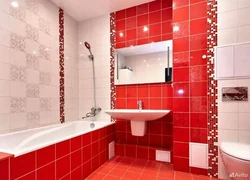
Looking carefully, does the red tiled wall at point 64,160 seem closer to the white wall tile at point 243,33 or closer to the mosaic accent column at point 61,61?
the mosaic accent column at point 61,61

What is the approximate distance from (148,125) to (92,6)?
7.00 feet

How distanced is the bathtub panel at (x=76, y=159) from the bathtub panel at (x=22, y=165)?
455mm

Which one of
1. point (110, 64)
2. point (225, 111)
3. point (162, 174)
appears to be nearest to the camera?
point (225, 111)

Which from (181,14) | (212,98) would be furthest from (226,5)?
(212,98)

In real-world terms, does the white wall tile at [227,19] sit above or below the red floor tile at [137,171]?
above

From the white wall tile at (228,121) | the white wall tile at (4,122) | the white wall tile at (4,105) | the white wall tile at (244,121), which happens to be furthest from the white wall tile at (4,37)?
the white wall tile at (244,121)

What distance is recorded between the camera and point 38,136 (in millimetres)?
1885

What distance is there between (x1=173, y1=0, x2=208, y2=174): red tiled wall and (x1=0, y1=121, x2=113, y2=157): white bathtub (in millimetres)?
1132

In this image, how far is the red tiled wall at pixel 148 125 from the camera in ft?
7.30

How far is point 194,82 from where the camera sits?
1.84 metres

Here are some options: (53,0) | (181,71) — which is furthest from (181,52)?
(53,0)

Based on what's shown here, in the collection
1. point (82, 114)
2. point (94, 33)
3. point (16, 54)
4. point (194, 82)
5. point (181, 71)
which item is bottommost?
point (82, 114)

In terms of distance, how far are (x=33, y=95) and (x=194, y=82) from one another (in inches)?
83.0

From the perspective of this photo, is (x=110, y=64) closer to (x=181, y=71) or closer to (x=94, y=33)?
(x=94, y=33)
